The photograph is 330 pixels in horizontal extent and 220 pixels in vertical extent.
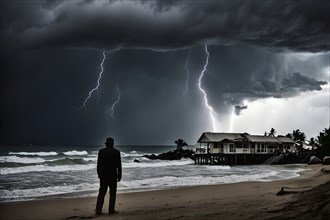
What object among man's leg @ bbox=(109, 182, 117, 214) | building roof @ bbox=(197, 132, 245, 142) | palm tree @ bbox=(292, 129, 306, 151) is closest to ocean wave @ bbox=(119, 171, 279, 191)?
man's leg @ bbox=(109, 182, 117, 214)

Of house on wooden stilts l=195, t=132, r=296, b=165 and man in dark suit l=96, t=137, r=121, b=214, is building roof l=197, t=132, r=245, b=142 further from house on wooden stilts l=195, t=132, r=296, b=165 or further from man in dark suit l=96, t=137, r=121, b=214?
man in dark suit l=96, t=137, r=121, b=214

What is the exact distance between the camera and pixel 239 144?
55250 millimetres

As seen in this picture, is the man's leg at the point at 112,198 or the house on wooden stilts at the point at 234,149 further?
the house on wooden stilts at the point at 234,149

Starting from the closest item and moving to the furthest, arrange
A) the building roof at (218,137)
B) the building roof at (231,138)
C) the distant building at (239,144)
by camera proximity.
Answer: the building roof at (218,137)
the building roof at (231,138)
the distant building at (239,144)

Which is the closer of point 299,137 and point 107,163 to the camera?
point 107,163

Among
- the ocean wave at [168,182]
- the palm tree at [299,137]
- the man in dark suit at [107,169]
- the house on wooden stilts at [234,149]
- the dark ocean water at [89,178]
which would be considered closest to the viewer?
the man in dark suit at [107,169]

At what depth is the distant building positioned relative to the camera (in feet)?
175

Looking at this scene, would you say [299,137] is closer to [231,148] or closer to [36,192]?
[231,148]

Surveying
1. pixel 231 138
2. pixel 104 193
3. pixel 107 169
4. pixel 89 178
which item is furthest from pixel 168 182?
pixel 231 138

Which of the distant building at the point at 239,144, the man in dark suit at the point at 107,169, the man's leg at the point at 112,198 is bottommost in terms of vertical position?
the man's leg at the point at 112,198

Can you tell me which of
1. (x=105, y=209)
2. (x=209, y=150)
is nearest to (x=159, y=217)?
(x=105, y=209)

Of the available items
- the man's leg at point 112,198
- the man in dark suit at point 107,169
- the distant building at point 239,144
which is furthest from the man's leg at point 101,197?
the distant building at point 239,144

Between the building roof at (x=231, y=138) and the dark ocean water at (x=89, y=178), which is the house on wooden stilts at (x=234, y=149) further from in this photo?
the dark ocean water at (x=89, y=178)

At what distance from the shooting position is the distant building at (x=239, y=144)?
53.4 m
